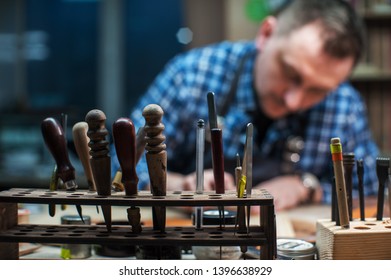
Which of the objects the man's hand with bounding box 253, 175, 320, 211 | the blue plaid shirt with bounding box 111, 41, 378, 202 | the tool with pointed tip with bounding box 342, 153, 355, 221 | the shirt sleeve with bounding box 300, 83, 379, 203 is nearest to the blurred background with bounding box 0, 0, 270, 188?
the blue plaid shirt with bounding box 111, 41, 378, 202

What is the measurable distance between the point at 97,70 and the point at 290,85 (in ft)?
2.74

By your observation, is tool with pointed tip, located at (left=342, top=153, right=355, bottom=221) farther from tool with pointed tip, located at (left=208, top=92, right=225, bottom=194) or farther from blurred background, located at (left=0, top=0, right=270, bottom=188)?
blurred background, located at (left=0, top=0, right=270, bottom=188)

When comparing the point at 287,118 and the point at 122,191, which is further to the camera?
the point at 287,118

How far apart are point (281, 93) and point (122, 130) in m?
1.33

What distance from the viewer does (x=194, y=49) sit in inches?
73.8

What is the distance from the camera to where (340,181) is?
532mm

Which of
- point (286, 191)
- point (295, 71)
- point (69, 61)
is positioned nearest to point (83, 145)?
point (286, 191)

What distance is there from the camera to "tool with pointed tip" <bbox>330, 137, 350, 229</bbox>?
0.52 meters

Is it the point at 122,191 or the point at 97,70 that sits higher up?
the point at 97,70

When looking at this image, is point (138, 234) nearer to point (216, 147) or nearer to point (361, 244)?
point (216, 147)

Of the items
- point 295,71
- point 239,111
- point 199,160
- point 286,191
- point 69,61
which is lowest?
point 286,191
